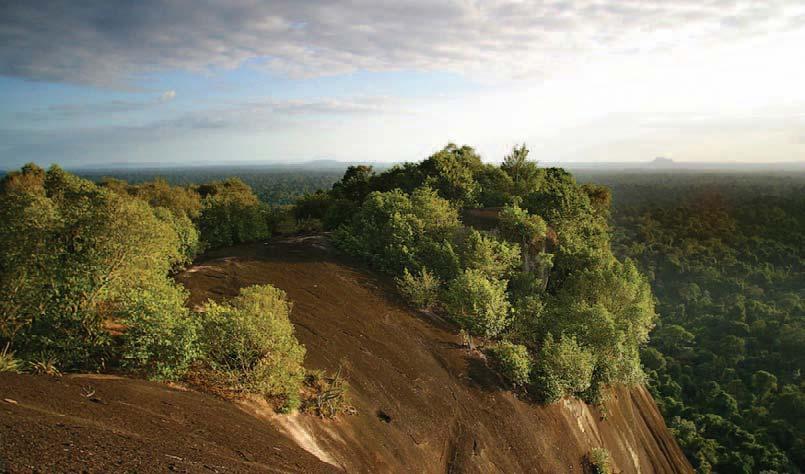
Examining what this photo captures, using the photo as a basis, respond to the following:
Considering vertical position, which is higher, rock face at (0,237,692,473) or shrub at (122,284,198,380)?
shrub at (122,284,198,380)

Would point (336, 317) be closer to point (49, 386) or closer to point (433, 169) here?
point (49, 386)

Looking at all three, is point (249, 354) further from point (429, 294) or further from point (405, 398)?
point (429, 294)

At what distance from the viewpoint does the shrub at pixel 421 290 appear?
19531mm

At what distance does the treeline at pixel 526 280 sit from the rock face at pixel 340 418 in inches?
48.8

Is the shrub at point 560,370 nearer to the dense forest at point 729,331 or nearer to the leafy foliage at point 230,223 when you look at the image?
the leafy foliage at point 230,223

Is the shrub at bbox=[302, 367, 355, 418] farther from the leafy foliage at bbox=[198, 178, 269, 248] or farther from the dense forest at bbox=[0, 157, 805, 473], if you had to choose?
the leafy foliage at bbox=[198, 178, 269, 248]

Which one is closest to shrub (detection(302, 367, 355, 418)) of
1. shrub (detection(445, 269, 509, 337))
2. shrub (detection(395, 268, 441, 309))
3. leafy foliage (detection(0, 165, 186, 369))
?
leafy foliage (detection(0, 165, 186, 369))

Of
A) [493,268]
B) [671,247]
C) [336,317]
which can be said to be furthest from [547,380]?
[671,247]

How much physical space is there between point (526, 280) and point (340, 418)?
13290 millimetres

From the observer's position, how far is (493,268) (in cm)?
2111

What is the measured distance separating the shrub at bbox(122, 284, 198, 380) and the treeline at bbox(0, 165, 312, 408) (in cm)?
2

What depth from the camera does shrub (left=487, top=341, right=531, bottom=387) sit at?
53.6 ft

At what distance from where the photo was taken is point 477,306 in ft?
60.5

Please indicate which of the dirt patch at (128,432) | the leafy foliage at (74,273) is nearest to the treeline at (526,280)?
A: the dirt patch at (128,432)
